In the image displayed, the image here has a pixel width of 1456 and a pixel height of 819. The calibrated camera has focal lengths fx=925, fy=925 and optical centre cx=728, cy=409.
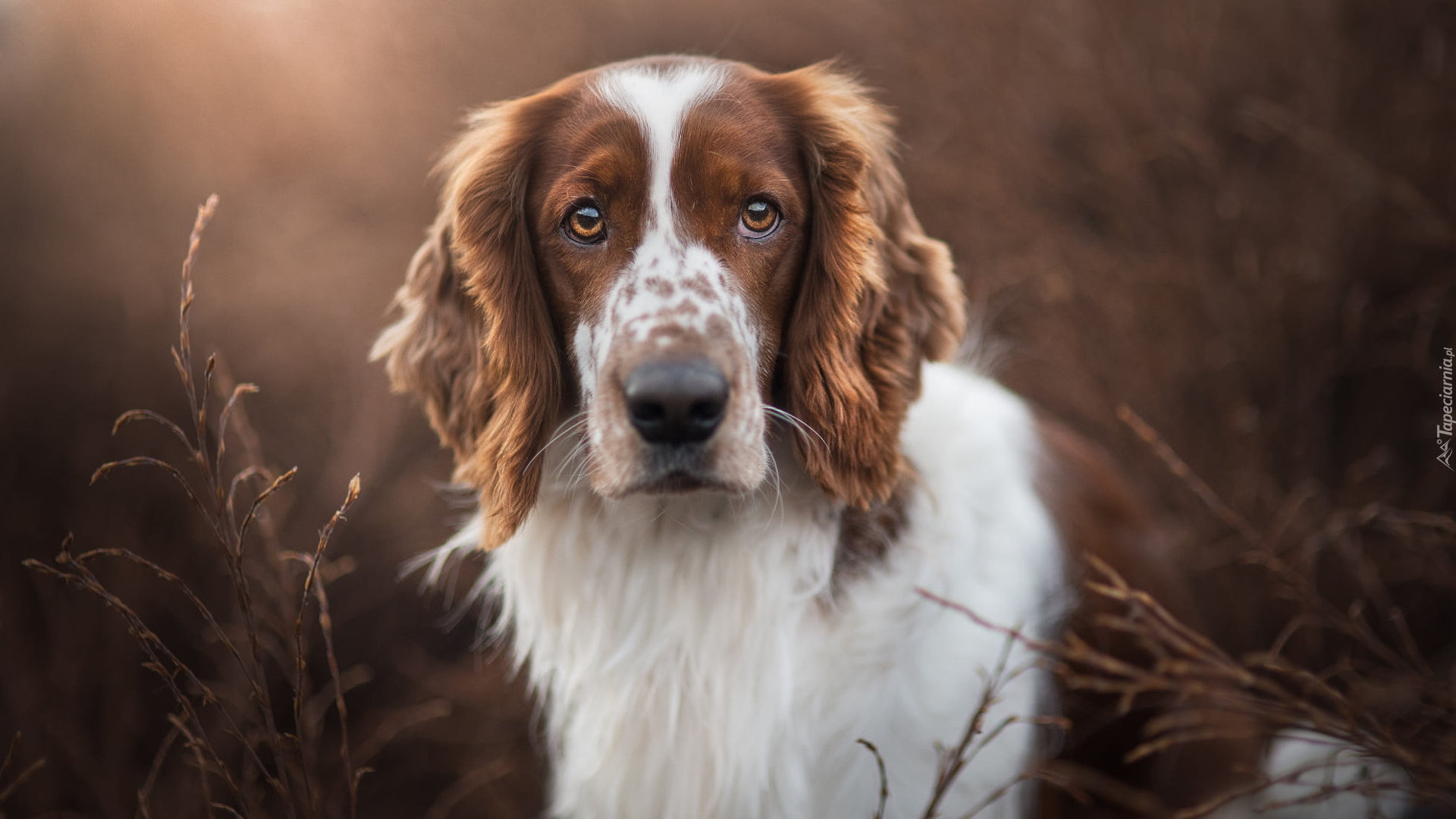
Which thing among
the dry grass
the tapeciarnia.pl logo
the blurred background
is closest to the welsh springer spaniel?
the dry grass

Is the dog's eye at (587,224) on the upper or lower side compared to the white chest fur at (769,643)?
upper

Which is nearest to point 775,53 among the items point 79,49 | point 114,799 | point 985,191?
point 985,191

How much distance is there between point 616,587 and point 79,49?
4081 millimetres

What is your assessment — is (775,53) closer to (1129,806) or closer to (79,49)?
(79,49)

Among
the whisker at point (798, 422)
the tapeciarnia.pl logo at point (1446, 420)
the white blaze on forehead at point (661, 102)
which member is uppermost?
the white blaze on forehead at point (661, 102)

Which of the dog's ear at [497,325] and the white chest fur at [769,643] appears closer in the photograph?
the dog's ear at [497,325]

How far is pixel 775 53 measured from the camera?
4586mm

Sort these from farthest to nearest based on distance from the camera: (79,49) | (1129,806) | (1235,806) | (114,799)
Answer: (79,49), (114,799), (1235,806), (1129,806)

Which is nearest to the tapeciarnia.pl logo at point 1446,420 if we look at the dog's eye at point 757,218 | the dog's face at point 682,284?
the dog's face at point 682,284

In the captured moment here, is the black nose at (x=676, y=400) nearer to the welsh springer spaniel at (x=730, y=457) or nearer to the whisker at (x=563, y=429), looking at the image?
the welsh springer spaniel at (x=730, y=457)

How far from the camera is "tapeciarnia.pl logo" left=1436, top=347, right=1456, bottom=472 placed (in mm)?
2768

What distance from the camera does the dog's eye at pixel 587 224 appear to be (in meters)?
1.75

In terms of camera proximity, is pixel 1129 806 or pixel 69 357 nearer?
pixel 1129 806

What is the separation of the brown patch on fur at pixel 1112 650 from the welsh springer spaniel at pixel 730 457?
64mm
